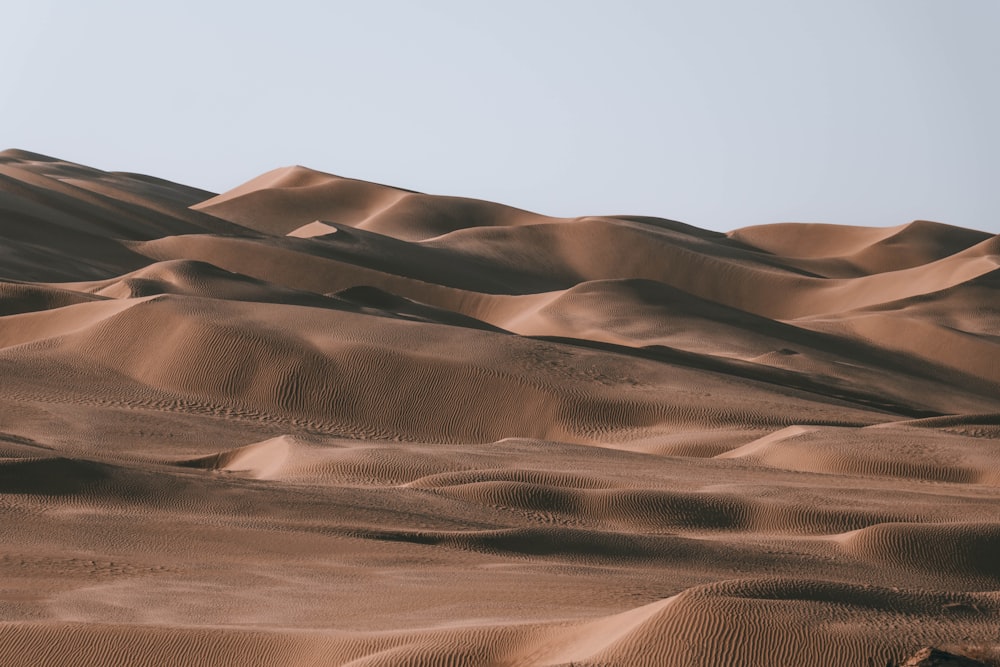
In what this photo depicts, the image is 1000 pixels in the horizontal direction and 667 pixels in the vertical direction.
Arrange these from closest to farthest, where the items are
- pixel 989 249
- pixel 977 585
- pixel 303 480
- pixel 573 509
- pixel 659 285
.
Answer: pixel 977 585 → pixel 573 509 → pixel 303 480 → pixel 659 285 → pixel 989 249

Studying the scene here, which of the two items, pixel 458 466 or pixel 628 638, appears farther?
pixel 458 466

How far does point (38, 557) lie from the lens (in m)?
10.8

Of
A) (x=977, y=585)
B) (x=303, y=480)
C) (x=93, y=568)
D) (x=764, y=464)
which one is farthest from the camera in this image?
(x=764, y=464)

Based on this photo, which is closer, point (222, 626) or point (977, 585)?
point (222, 626)

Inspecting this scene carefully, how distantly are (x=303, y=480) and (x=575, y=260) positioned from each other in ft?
117

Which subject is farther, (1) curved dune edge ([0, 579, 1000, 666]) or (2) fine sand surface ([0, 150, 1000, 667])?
(2) fine sand surface ([0, 150, 1000, 667])

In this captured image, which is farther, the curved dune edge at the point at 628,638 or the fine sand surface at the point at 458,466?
the fine sand surface at the point at 458,466

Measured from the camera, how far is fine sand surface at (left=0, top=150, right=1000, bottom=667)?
328 inches

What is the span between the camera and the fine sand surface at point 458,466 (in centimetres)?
832

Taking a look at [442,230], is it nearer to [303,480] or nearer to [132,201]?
[132,201]

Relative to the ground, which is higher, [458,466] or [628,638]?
[628,638]

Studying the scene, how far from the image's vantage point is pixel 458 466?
54.7 ft

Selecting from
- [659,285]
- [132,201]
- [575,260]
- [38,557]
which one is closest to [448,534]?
[38,557]

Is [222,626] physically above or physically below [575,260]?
below
